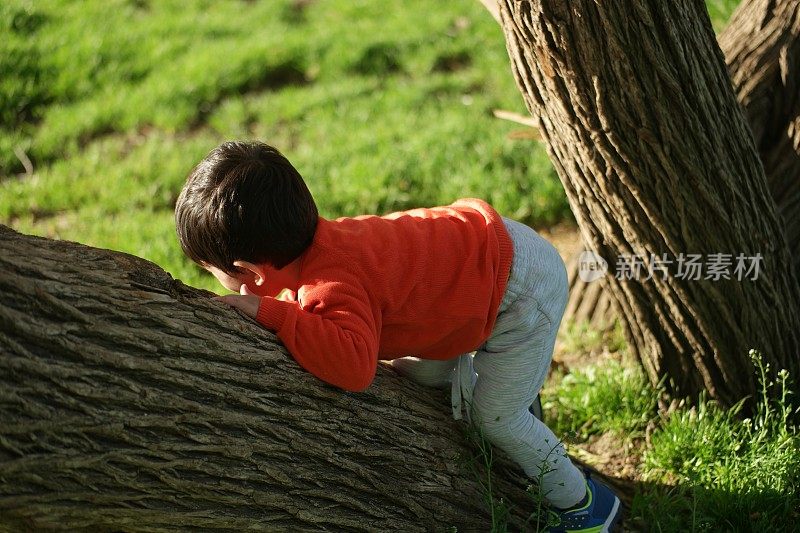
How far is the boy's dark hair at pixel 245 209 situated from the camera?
7.96 feet

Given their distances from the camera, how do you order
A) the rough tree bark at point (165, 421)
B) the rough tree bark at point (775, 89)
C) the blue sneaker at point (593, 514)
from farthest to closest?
1. the rough tree bark at point (775, 89)
2. the blue sneaker at point (593, 514)
3. the rough tree bark at point (165, 421)

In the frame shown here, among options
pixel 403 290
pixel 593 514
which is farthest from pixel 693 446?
pixel 403 290

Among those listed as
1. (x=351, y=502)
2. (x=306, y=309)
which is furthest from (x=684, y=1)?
(x=351, y=502)

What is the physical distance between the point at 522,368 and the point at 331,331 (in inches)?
27.5

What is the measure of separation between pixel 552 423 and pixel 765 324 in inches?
35.3

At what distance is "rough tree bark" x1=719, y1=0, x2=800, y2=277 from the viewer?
3.51 meters

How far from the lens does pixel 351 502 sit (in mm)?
2512

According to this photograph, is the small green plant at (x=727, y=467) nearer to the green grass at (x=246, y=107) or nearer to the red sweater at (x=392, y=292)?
the red sweater at (x=392, y=292)

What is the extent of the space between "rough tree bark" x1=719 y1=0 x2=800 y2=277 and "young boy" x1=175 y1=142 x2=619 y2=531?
1.21m

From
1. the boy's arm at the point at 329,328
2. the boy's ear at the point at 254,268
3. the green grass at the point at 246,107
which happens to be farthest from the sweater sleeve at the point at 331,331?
the green grass at the point at 246,107

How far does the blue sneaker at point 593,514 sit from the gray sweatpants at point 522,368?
76mm

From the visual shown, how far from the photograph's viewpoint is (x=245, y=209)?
7.93 feet

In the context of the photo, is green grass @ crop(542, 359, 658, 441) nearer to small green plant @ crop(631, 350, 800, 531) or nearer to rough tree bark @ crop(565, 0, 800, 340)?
small green plant @ crop(631, 350, 800, 531)

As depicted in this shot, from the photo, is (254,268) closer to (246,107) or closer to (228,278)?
(228,278)
